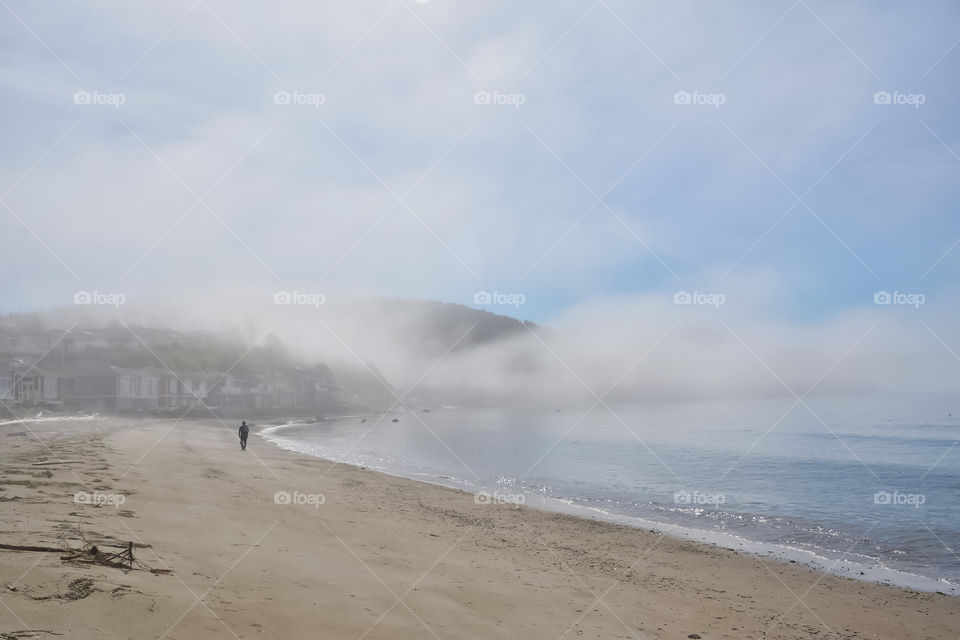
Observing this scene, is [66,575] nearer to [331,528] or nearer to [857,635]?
[331,528]

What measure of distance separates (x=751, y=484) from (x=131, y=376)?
6894 cm

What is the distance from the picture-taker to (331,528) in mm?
14883

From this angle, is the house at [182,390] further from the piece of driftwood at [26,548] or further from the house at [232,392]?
the piece of driftwood at [26,548]

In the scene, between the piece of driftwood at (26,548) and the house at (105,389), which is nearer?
the piece of driftwood at (26,548)

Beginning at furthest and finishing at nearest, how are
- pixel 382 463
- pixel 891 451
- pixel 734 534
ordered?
pixel 891 451 → pixel 382 463 → pixel 734 534

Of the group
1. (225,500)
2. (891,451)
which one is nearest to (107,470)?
(225,500)

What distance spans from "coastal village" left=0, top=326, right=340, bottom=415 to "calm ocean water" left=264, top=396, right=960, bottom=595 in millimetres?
29282

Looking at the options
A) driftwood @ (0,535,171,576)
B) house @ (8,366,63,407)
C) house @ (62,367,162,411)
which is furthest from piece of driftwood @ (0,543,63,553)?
house @ (62,367,162,411)

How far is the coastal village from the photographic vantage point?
6562 cm

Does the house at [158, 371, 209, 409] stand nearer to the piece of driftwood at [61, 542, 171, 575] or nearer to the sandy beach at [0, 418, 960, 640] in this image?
the sandy beach at [0, 418, 960, 640]

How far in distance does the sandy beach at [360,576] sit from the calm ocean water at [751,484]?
3.93 meters

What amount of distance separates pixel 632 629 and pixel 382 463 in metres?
33.5

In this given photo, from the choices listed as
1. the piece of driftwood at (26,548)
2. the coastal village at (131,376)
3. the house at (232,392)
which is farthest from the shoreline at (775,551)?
the house at (232,392)

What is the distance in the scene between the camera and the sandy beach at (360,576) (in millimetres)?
7102
